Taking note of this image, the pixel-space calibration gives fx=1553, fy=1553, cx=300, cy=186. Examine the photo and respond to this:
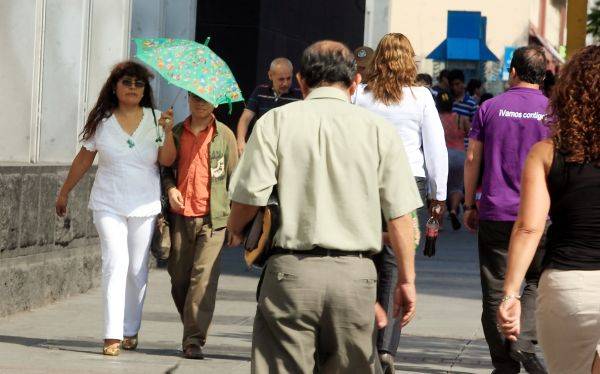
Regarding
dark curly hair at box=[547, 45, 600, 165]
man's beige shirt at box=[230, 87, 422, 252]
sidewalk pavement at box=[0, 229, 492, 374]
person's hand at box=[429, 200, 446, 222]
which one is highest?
dark curly hair at box=[547, 45, 600, 165]

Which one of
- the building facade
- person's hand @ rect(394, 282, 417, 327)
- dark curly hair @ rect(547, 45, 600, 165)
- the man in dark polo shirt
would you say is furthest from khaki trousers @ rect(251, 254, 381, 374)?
the building facade

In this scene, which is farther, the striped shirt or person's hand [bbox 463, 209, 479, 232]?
the striped shirt

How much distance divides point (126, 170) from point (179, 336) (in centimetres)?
150

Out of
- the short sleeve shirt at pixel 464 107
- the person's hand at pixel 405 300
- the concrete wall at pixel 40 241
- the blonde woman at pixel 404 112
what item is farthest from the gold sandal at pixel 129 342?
the short sleeve shirt at pixel 464 107

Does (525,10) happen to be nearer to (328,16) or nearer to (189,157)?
(328,16)

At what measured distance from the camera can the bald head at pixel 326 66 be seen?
5434 millimetres

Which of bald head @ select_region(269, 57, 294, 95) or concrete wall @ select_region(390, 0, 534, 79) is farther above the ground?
concrete wall @ select_region(390, 0, 534, 79)

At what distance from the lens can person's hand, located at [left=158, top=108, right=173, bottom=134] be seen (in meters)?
8.84

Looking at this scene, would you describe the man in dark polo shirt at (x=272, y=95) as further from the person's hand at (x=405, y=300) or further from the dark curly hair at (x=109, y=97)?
the person's hand at (x=405, y=300)

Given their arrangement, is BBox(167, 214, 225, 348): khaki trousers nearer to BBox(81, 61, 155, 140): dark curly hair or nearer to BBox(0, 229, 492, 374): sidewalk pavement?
BBox(0, 229, 492, 374): sidewalk pavement

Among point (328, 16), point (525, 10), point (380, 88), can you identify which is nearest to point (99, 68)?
point (380, 88)

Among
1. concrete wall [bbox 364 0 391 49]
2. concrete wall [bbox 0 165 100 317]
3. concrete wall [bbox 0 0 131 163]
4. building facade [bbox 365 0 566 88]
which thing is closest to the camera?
concrete wall [bbox 0 165 100 317]

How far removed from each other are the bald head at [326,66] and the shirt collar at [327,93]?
30 millimetres

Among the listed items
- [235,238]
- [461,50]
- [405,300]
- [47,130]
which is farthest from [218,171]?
[461,50]
